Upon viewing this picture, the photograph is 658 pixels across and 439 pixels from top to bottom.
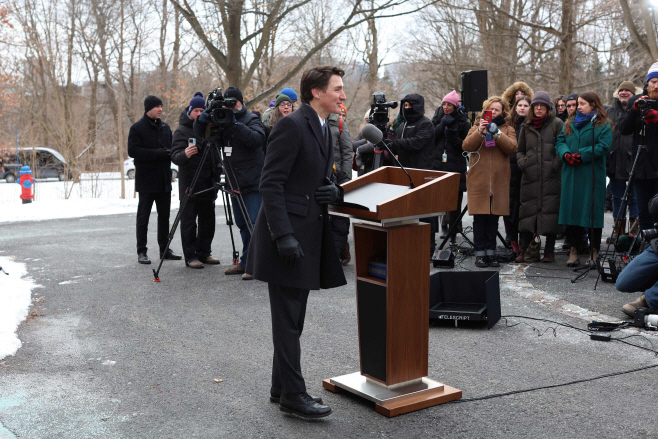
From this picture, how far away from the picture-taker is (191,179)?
8.34 meters

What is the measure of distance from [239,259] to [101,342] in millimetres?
3601

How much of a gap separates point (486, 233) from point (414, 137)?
1583mm

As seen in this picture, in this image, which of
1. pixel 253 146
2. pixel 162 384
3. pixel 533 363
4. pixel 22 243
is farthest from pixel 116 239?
pixel 533 363

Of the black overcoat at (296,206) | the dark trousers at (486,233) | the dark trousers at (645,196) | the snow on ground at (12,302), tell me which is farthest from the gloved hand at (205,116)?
the dark trousers at (645,196)

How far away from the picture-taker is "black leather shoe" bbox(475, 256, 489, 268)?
830 cm

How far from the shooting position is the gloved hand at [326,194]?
3854 millimetres

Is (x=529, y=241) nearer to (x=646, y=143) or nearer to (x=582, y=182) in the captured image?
(x=582, y=182)

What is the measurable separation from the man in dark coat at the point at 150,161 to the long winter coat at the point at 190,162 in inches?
12.2

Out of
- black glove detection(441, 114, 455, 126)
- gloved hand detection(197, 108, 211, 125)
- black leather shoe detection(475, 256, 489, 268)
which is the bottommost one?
black leather shoe detection(475, 256, 489, 268)

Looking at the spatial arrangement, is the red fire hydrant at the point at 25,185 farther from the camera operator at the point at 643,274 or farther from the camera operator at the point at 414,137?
the camera operator at the point at 643,274

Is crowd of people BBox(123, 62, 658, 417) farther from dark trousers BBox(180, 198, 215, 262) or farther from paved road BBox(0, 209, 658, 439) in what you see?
A: paved road BBox(0, 209, 658, 439)

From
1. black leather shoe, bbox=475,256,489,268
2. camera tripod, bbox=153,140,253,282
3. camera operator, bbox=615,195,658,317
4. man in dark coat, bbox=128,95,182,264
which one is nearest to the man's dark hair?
camera operator, bbox=615,195,658,317

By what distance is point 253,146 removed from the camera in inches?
311

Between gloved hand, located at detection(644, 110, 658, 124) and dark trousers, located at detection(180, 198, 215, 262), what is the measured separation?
513cm
